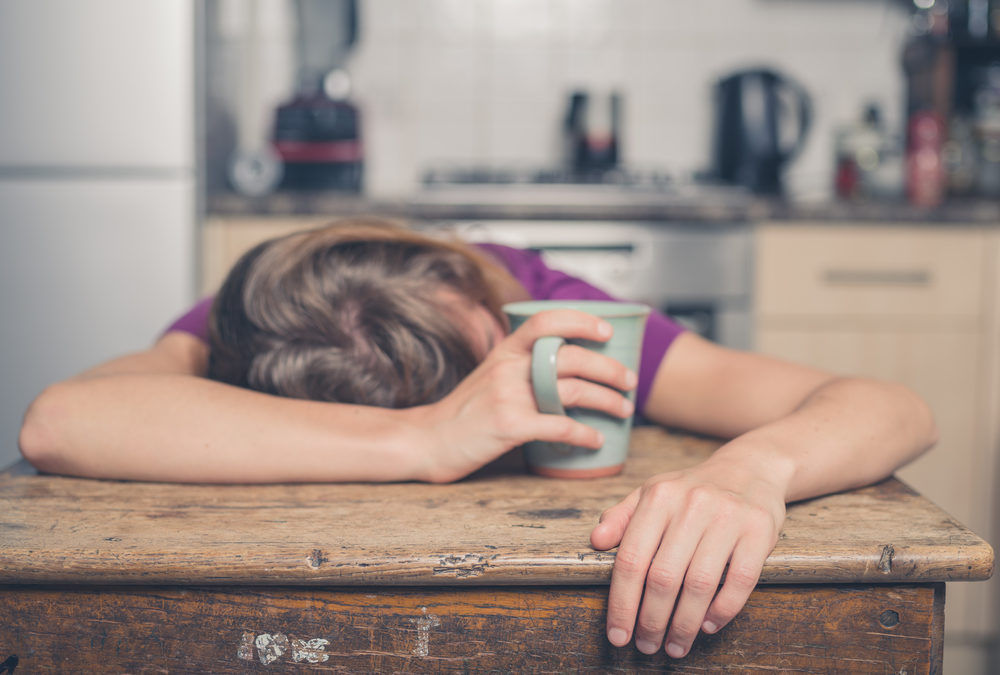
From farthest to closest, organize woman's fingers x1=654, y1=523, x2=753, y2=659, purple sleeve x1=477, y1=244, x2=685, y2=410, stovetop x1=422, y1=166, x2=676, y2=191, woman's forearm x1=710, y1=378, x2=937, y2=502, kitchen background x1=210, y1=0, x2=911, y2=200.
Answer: kitchen background x1=210, y1=0, x2=911, y2=200 < stovetop x1=422, y1=166, x2=676, y2=191 < purple sleeve x1=477, y1=244, x2=685, y2=410 < woman's forearm x1=710, y1=378, x2=937, y2=502 < woman's fingers x1=654, y1=523, x2=753, y2=659

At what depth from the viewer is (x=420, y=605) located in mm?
486

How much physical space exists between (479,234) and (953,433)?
1084 millimetres

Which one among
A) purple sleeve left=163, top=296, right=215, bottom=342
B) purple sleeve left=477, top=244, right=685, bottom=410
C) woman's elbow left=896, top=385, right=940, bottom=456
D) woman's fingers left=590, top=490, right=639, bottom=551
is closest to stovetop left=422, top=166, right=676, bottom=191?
purple sleeve left=477, top=244, right=685, bottom=410

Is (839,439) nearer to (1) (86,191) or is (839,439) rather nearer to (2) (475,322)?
(2) (475,322)

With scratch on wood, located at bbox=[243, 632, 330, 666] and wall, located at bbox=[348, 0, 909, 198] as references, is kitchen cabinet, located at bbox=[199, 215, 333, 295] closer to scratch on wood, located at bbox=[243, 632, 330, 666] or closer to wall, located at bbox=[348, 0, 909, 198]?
wall, located at bbox=[348, 0, 909, 198]

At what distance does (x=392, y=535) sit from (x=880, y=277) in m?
1.65

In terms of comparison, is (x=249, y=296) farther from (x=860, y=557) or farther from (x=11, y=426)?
(x=11, y=426)

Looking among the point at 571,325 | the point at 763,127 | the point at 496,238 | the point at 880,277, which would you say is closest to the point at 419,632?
the point at 571,325

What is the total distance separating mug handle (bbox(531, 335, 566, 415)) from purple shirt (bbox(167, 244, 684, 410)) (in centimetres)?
27

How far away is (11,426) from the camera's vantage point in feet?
6.27

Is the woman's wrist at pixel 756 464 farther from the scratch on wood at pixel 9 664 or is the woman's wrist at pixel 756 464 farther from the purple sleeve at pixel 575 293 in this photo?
the scratch on wood at pixel 9 664

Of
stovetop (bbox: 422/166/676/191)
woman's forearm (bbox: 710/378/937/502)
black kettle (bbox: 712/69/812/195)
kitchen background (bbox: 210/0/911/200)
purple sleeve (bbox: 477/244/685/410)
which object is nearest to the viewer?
woman's forearm (bbox: 710/378/937/502)

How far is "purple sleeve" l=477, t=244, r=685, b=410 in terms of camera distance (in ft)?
2.87

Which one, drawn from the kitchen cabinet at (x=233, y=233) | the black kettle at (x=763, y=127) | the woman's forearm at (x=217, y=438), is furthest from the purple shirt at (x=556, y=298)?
the black kettle at (x=763, y=127)
